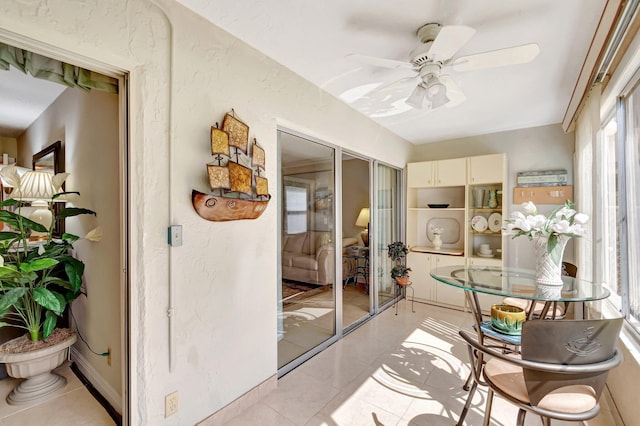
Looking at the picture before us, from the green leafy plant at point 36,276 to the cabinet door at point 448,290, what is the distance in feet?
12.9

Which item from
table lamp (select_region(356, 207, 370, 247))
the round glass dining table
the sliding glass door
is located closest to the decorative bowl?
the round glass dining table

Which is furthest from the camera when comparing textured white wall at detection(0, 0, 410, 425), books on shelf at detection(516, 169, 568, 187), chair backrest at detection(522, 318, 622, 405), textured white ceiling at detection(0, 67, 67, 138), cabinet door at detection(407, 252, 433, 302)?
cabinet door at detection(407, 252, 433, 302)

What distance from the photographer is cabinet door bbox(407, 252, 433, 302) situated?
418 centimetres

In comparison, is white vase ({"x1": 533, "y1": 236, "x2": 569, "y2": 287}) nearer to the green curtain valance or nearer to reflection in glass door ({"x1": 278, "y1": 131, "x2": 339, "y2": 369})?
reflection in glass door ({"x1": 278, "y1": 131, "x2": 339, "y2": 369})

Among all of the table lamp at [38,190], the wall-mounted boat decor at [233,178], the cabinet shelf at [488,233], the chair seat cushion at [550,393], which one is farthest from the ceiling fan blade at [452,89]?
the table lamp at [38,190]

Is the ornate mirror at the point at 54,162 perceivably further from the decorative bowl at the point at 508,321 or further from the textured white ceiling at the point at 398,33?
the decorative bowl at the point at 508,321

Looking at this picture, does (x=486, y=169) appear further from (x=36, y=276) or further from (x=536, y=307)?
(x=36, y=276)

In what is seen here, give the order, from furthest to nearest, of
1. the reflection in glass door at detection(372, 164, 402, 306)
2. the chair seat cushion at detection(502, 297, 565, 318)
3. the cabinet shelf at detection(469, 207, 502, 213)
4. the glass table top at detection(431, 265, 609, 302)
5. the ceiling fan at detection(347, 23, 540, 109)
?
the cabinet shelf at detection(469, 207, 502, 213)
the reflection in glass door at detection(372, 164, 402, 306)
the chair seat cushion at detection(502, 297, 565, 318)
the glass table top at detection(431, 265, 609, 302)
the ceiling fan at detection(347, 23, 540, 109)

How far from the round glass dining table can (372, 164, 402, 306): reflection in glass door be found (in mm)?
1471

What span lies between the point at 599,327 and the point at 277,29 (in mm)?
2299

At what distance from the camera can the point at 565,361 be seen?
119cm

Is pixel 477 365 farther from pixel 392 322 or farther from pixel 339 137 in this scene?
pixel 339 137

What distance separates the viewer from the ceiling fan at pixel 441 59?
1.49 metres

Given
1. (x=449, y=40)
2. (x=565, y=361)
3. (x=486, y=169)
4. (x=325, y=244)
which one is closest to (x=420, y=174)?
(x=486, y=169)
